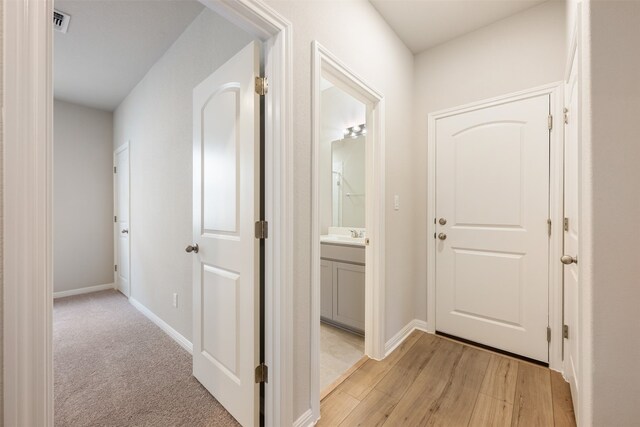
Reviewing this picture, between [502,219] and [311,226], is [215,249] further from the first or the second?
[502,219]

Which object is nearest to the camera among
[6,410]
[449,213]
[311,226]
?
[6,410]

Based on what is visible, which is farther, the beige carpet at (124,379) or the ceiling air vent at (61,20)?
the ceiling air vent at (61,20)

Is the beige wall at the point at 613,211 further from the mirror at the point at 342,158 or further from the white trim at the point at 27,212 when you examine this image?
the mirror at the point at 342,158

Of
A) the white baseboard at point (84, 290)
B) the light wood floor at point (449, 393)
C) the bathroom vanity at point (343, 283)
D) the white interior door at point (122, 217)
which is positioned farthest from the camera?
the white baseboard at point (84, 290)

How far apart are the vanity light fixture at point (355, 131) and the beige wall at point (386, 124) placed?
0.68 m

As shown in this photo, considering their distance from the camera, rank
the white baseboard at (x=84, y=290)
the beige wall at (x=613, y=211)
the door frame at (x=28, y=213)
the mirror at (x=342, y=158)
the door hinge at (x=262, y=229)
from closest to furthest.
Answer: the door frame at (x=28, y=213) < the beige wall at (x=613, y=211) < the door hinge at (x=262, y=229) < the mirror at (x=342, y=158) < the white baseboard at (x=84, y=290)

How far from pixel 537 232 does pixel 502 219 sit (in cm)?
24

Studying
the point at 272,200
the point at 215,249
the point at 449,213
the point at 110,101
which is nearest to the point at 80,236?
the point at 110,101

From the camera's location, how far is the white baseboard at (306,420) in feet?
4.39

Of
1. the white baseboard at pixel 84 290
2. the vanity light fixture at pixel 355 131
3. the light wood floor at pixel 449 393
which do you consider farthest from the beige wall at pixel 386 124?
the white baseboard at pixel 84 290

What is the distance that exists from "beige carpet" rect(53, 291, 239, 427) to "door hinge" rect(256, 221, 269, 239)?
3.47ft

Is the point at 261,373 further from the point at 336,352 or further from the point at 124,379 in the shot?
the point at 124,379

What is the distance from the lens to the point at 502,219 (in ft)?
7.02

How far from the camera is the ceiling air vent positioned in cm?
207
